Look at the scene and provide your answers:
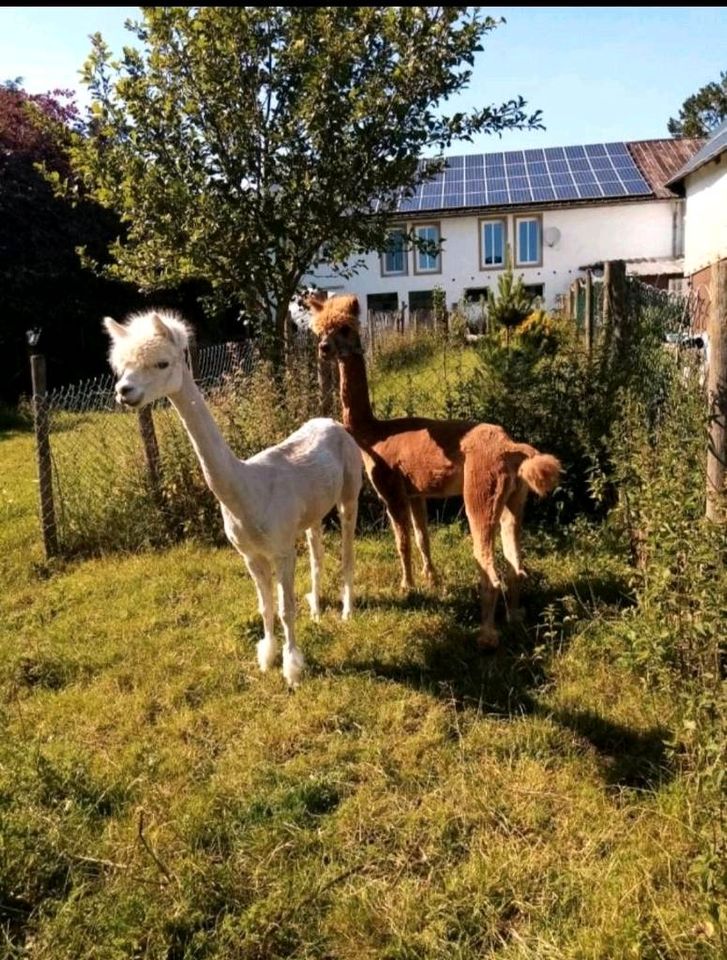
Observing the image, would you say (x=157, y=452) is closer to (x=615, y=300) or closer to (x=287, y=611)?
(x=287, y=611)

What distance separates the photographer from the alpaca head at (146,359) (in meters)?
3.61

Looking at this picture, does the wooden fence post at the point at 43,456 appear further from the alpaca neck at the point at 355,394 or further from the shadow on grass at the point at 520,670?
the shadow on grass at the point at 520,670

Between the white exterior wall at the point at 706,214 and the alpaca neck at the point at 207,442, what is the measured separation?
1886 cm

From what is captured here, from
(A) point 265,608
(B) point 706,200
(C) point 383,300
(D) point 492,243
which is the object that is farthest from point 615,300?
(C) point 383,300

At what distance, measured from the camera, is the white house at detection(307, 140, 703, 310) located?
30.2m

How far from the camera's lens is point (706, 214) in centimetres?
2266

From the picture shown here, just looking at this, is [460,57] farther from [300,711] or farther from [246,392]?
[300,711]

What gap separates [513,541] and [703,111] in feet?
190

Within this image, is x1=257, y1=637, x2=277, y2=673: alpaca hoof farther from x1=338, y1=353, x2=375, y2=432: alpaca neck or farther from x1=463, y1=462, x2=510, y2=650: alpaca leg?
x1=338, y1=353, x2=375, y2=432: alpaca neck

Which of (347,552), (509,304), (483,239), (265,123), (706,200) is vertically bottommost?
(347,552)

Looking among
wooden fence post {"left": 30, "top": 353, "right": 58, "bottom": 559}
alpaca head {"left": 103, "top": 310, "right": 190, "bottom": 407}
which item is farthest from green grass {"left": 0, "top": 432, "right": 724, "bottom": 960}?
alpaca head {"left": 103, "top": 310, "right": 190, "bottom": 407}

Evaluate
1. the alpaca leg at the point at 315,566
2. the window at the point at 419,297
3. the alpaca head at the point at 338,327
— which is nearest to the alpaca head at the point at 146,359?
the alpaca head at the point at 338,327

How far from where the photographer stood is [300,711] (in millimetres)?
4086

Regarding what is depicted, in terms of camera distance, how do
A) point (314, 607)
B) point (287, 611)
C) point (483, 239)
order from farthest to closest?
point (483, 239) → point (314, 607) → point (287, 611)
